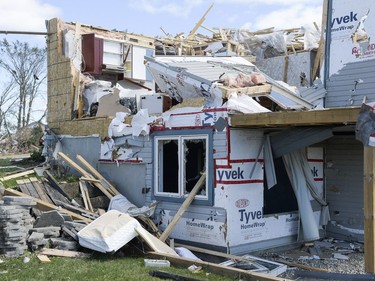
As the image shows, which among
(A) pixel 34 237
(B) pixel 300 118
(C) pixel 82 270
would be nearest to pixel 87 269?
(C) pixel 82 270

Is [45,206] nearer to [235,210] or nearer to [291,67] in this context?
[235,210]

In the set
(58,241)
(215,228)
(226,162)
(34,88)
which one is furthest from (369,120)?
(34,88)

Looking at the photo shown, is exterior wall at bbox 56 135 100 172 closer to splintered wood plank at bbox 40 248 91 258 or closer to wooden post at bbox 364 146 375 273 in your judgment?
splintered wood plank at bbox 40 248 91 258

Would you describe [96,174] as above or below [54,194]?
above

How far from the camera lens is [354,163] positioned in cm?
1188

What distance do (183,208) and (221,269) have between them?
2.26 metres

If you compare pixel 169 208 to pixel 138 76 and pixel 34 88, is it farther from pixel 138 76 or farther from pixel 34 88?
pixel 34 88

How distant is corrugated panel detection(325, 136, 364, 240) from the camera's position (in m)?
11.8

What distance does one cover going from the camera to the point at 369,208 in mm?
7285

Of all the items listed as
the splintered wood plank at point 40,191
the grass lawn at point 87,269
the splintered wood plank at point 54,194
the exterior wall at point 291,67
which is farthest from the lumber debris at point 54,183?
the exterior wall at point 291,67

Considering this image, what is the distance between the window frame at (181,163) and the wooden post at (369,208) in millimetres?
3510

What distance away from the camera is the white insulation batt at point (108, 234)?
886 cm

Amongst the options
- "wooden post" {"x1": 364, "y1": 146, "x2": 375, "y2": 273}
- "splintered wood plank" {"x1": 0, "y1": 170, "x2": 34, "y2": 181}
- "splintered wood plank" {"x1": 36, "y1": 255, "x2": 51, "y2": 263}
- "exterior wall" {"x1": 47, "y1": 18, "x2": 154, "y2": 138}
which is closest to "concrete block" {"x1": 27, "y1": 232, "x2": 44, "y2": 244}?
"splintered wood plank" {"x1": 36, "y1": 255, "x2": 51, "y2": 263}

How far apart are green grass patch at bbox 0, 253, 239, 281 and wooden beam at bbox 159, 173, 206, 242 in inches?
46.5
